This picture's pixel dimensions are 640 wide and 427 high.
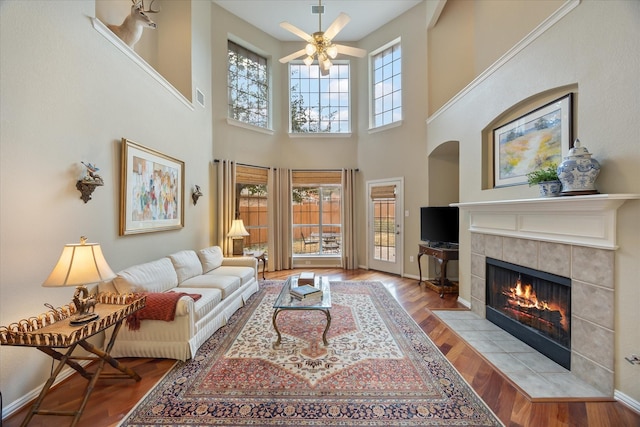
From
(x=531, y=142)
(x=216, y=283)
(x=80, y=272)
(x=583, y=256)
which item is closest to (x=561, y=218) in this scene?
(x=583, y=256)

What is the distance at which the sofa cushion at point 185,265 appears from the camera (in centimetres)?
338

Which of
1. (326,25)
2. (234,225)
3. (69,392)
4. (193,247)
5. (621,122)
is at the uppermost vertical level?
(326,25)

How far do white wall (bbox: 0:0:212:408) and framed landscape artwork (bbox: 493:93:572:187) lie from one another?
4.22 meters

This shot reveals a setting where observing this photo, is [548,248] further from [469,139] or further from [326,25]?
[326,25]

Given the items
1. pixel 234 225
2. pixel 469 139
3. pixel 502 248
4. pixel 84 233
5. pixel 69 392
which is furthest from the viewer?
pixel 234 225

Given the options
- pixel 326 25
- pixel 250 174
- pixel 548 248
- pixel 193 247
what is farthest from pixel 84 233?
pixel 326 25

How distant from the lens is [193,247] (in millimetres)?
4332

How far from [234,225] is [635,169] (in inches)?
193

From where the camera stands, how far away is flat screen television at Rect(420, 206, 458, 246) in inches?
170

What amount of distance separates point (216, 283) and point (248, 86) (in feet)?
14.5

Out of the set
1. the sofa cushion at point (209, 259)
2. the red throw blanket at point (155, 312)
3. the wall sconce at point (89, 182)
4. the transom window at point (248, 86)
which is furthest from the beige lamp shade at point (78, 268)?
the transom window at point (248, 86)

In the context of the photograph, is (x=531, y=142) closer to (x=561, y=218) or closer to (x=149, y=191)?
(x=561, y=218)

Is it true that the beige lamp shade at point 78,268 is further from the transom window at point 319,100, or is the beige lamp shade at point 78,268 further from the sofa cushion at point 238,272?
the transom window at point 319,100

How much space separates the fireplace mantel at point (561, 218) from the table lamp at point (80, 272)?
3.45 meters
